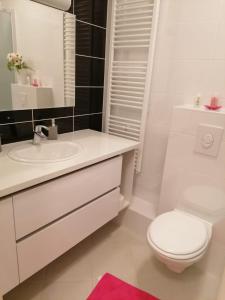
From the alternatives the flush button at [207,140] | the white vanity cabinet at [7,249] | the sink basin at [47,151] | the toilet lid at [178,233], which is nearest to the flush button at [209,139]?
the flush button at [207,140]

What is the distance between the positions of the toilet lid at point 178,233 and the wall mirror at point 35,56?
119 centimetres

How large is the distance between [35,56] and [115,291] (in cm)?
169

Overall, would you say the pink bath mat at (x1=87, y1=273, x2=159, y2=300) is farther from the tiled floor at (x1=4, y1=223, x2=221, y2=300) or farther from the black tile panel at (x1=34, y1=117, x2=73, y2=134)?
the black tile panel at (x1=34, y1=117, x2=73, y2=134)

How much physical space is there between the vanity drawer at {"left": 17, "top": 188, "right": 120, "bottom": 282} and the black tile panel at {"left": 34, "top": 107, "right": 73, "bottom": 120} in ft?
2.49

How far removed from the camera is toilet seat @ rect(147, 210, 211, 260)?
1.24 metres

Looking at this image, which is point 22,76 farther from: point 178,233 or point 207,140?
point 178,233

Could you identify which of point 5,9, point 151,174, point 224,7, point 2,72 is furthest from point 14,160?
point 224,7

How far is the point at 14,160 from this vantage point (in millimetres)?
1257

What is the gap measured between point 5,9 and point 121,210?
1688 millimetres

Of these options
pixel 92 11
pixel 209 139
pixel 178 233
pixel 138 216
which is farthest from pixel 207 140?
pixel 92 11

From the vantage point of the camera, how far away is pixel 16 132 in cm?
156

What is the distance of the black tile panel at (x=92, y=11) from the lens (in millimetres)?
1699

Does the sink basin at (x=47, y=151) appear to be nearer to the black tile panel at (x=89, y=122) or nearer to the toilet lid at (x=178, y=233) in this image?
the black tile panel at (x=89, y=122)

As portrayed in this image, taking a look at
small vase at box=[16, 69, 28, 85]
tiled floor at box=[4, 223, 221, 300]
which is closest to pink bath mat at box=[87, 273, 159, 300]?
tiled floor at box=[4, 223, 221, 300]
